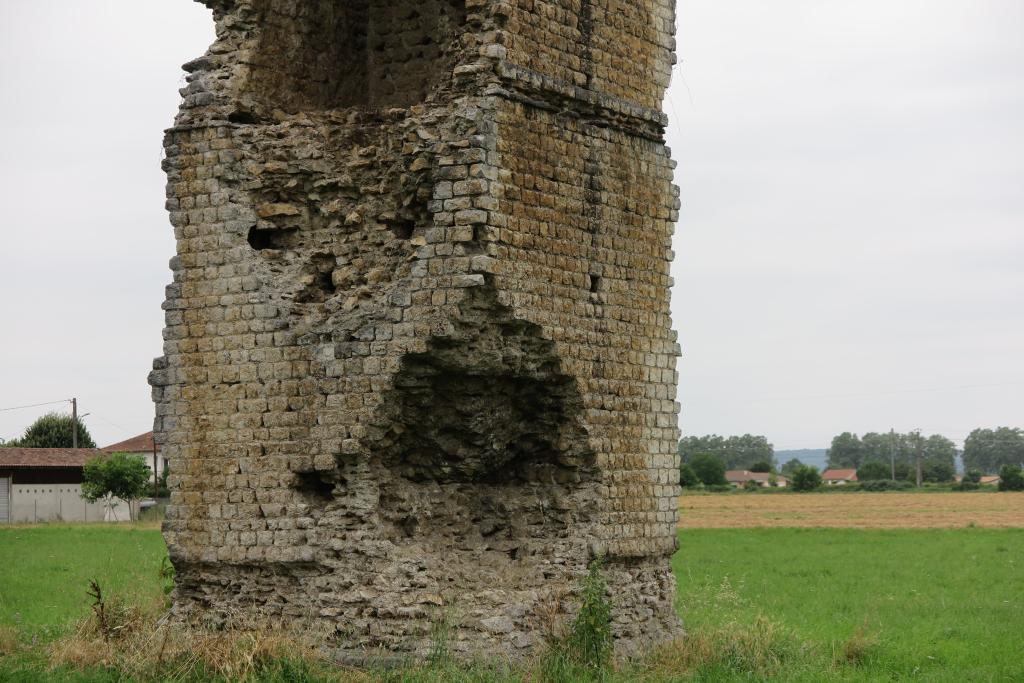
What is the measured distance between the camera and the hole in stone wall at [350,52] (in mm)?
11102

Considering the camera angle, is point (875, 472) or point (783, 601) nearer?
point (783, 601)

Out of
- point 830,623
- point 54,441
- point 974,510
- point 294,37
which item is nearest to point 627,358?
point 294,37

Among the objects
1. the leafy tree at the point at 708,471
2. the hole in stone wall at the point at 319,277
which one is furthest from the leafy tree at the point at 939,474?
the hole in stone wall at the point at 319,277

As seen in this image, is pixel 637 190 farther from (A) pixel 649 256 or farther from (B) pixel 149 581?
(B) pixel 149 581

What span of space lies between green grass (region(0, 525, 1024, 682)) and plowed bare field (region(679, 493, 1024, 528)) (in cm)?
492

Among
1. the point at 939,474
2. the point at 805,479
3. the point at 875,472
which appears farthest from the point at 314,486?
the point at 939,474

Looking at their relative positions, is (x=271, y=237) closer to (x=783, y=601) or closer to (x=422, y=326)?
(x=422, y=326)

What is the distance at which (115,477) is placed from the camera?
40.8 meters

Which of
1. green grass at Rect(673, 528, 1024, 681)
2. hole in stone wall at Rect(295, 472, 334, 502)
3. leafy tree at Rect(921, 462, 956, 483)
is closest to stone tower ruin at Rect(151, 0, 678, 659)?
hole in stone wall at Rect(295, 472, 334, 502)

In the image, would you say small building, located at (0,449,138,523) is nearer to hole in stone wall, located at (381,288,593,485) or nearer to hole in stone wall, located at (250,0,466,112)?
hole in stone wall, located at (250,0,466,112)

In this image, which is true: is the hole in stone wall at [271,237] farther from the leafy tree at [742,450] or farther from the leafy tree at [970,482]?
the leafy tree at [742,450]

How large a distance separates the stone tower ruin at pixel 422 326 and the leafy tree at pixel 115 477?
3122cm

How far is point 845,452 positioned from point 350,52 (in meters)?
125

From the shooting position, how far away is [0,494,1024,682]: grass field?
425 inches
